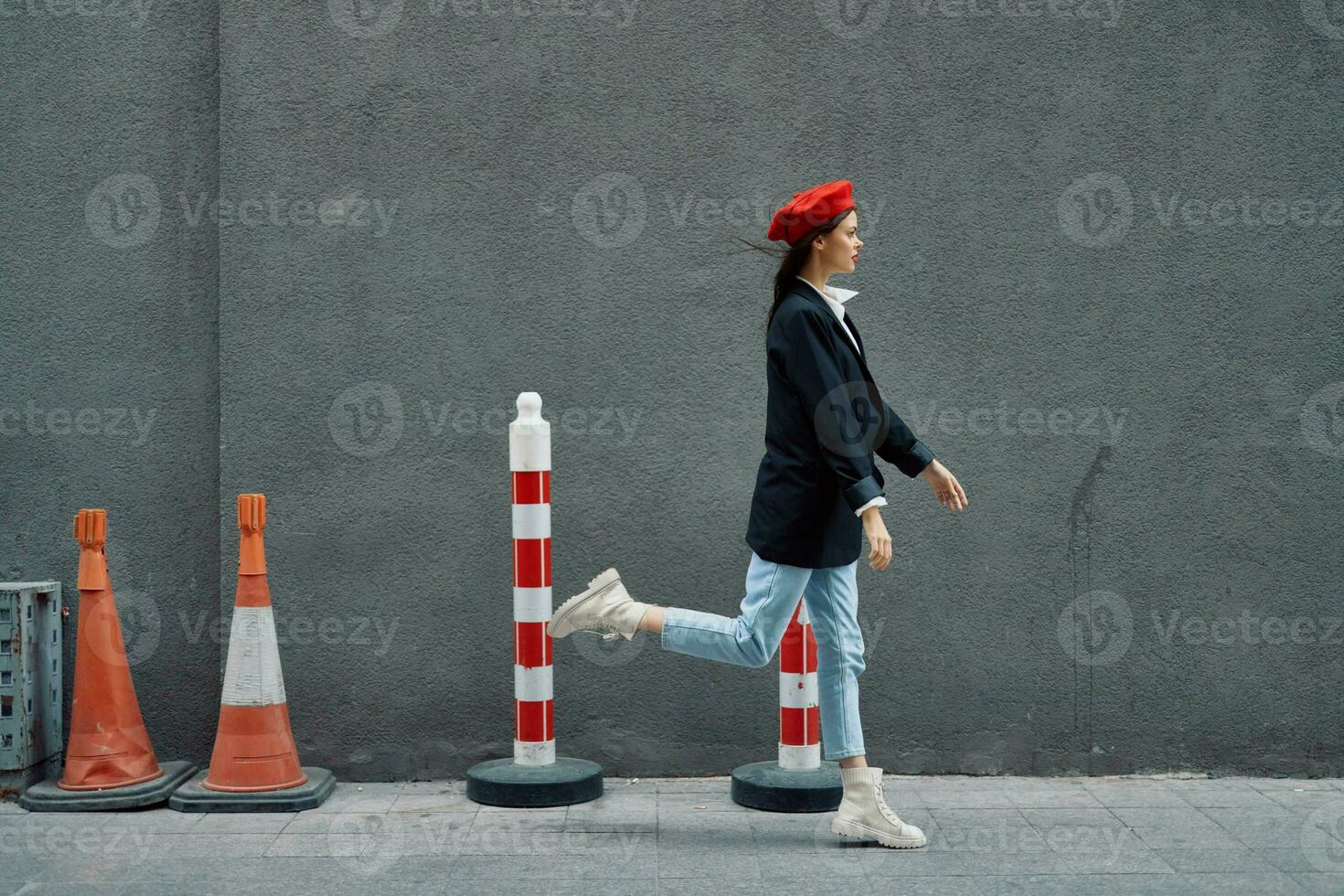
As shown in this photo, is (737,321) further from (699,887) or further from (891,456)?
(699,887)

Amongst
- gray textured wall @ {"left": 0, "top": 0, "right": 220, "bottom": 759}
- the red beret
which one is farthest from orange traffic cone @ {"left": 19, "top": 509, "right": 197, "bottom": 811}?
the red beret

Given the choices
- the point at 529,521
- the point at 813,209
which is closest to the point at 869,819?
the point at 529,521

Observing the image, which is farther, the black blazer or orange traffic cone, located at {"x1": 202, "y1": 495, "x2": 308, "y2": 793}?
orange traffic cone, located at {"x1": 202, "y1": 495, "x2": 308, "y2": 793}

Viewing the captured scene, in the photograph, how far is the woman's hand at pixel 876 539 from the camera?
4.16 metres

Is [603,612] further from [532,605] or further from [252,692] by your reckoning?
[252,692]

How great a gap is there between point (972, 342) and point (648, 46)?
5.78 feet

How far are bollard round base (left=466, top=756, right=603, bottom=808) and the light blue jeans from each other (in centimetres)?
84

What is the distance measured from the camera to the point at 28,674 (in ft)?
17.3

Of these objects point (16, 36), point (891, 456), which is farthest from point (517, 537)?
point (16, 36)

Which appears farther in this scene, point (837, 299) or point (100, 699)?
point (100, 699)

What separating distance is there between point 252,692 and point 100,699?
60 cm

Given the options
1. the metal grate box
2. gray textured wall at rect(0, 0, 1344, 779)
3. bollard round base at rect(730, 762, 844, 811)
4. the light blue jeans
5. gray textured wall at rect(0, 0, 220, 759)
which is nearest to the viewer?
the light blue jeans

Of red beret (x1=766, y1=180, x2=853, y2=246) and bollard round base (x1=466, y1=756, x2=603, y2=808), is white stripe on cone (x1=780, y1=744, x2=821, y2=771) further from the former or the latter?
red beret (x1=766, y1=180, x2=853, y2=246)

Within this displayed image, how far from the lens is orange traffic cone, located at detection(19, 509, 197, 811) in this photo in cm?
506
